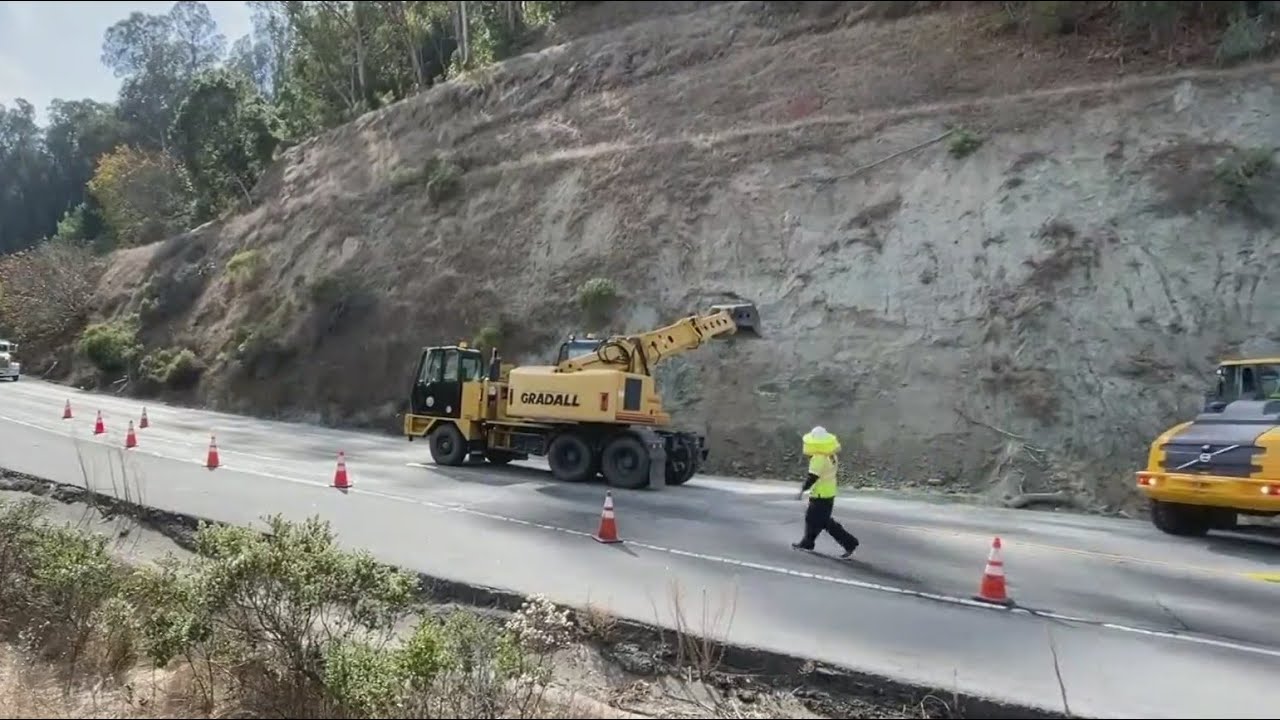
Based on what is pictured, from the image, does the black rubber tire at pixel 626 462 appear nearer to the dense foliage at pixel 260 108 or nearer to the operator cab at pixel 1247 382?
the operator cab at pixel 1247 382

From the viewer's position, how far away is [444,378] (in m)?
17.9

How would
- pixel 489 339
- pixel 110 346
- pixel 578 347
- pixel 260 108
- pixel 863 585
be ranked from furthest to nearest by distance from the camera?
pixel 260 108
pixel 110 346
pixel 489 339
pixel 578 347
pixel 863 585

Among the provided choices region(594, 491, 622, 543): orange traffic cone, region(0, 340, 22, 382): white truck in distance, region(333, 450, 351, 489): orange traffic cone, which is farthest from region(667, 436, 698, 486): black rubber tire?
region(0, 340, 22, 382): white truck in distance

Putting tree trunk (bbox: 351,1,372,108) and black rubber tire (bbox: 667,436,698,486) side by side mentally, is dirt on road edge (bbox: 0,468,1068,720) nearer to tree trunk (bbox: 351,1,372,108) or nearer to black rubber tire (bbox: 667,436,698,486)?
black rubber tire (bbox: 667,436,698,486)

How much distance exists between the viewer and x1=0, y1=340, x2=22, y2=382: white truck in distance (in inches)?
994

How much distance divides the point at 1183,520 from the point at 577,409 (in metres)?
9.12

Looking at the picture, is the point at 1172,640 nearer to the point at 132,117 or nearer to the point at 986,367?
the point at 986,367

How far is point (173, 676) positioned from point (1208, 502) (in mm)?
11614

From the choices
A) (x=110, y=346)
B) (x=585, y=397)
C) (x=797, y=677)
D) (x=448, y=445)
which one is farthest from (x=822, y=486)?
(x=110, y=346)

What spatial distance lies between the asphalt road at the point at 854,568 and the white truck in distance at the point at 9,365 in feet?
34.0

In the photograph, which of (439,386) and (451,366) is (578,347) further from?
(439,386)

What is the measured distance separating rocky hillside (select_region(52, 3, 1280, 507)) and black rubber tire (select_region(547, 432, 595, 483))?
5331 millimetres

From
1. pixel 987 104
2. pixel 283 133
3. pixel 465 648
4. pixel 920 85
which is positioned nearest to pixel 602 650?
pixel 465 648

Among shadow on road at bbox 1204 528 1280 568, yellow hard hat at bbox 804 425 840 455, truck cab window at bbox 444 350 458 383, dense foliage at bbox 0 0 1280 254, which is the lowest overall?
shadow on road at bbox 1204 528 1280 568
